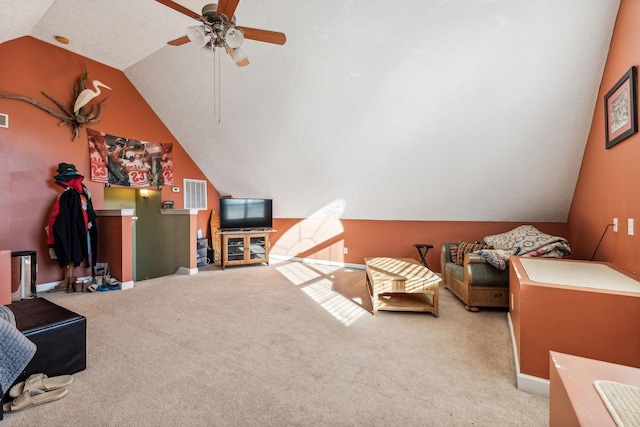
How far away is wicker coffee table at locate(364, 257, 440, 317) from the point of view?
2.99m

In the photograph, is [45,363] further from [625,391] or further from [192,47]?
[192,47]

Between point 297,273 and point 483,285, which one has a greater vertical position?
point 483,285

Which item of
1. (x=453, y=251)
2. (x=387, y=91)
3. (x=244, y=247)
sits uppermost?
(x=387, y=91)

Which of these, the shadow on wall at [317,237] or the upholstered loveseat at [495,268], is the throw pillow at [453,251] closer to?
the upholstered loveseat at [495,268]

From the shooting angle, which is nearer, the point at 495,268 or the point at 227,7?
the point at 227,7

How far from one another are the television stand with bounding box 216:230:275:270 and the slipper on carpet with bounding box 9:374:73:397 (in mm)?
3504

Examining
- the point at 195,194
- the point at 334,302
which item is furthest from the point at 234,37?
the point at 195,194

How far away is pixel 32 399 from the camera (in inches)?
65.0

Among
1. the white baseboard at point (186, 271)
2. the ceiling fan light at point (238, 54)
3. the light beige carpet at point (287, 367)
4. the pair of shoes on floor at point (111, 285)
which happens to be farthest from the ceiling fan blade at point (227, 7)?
the white baseboard at point (186, 271)

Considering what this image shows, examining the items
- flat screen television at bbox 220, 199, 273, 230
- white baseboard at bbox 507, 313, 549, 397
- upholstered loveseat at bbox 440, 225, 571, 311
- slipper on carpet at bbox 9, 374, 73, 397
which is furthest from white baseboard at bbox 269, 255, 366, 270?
slipper on carpet at bbox 9, 374, 73, 397

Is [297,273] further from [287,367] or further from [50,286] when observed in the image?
[50,286]

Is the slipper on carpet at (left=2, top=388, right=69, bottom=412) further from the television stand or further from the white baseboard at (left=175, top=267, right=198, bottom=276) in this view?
the television stand

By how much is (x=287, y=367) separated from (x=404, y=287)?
1.52 metres

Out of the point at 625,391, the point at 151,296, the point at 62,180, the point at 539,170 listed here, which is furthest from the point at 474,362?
the point at 62,180
